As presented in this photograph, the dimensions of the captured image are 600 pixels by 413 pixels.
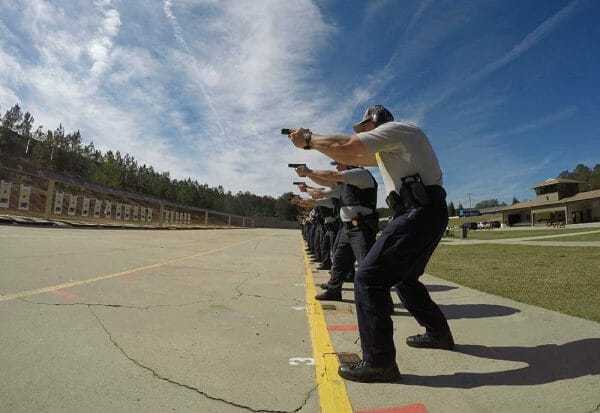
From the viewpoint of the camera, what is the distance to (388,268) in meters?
2.60

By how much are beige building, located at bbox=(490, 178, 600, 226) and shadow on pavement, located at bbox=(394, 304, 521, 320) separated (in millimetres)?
53176

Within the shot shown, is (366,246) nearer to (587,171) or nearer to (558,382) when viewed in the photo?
(558,382)

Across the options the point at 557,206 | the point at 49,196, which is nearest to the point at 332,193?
the point at 49,196

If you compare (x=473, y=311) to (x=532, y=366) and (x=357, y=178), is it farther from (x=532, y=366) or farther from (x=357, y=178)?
(x=357, y=178)

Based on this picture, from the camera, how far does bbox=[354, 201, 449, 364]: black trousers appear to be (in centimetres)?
250

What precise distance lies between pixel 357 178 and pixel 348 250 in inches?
43.8

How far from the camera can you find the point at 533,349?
2928 mm

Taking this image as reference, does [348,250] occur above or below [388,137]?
below

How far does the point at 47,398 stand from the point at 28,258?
18.7 ft

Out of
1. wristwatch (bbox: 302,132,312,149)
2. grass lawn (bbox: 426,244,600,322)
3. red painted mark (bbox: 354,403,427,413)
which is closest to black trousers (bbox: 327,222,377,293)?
wristwatch (bbox: 302,132,312,149)

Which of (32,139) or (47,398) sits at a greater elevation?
(32,139)

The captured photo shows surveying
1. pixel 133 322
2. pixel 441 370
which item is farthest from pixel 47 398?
pixel 441 370

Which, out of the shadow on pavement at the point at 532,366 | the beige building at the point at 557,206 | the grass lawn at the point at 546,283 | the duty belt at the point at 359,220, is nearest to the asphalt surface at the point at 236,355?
the shadow on pavement at the point at 532,366

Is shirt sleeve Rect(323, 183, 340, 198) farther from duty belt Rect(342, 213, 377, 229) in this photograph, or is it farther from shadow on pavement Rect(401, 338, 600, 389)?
shadow on pavement Rect(401, 338, 600, 389)
